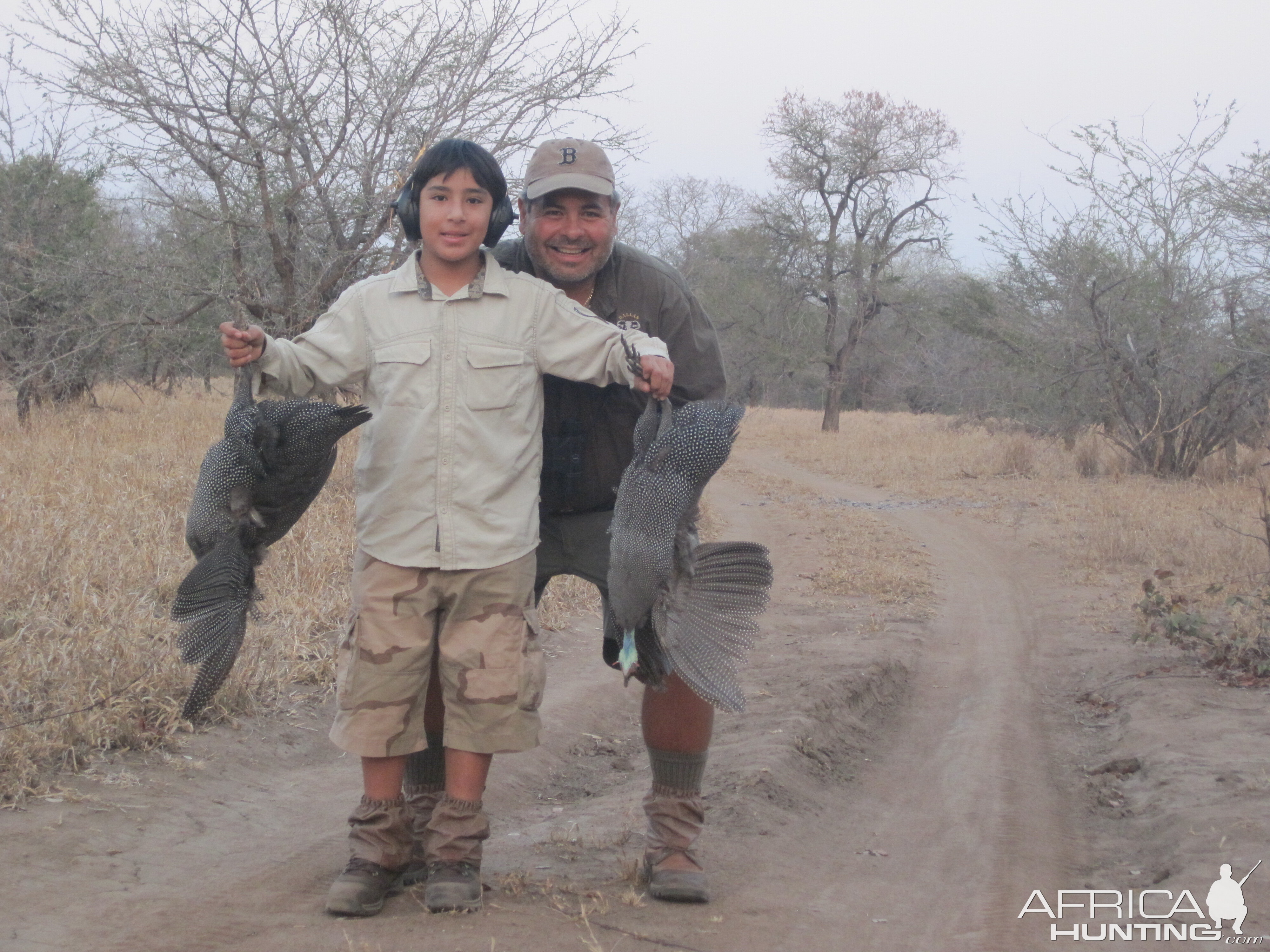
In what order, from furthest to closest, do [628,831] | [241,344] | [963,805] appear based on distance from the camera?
[963,805]
[628,831]
[241,344]

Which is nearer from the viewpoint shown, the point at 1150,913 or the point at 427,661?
the point at 427,661

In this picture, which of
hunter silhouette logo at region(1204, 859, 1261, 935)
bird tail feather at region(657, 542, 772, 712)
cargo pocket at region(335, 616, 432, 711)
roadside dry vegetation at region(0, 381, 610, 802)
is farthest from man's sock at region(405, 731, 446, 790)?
hunter silhouette logo at region(1204, 859, 1261, 935)

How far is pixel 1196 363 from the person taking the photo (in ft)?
42.5

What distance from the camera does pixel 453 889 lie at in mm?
2576

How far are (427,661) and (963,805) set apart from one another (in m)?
2.06

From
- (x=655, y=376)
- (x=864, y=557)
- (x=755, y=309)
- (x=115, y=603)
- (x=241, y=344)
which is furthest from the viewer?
(x=755, y=309)

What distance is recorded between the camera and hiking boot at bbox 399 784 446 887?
2.79 m

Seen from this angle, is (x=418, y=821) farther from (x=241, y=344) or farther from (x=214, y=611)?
(x=241, y=344)

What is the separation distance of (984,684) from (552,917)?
3.42 metres

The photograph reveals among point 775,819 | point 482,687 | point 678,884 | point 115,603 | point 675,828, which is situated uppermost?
point 482,687

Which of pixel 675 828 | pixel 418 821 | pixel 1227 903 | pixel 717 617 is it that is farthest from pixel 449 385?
pixel 1227 903

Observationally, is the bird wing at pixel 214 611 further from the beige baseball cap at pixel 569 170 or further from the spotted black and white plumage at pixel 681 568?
the beige baseball cap at pixel 569 170

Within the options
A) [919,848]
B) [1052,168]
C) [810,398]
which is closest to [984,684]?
[919,848]

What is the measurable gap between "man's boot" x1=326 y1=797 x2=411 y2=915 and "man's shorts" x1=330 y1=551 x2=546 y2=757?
146 mm
